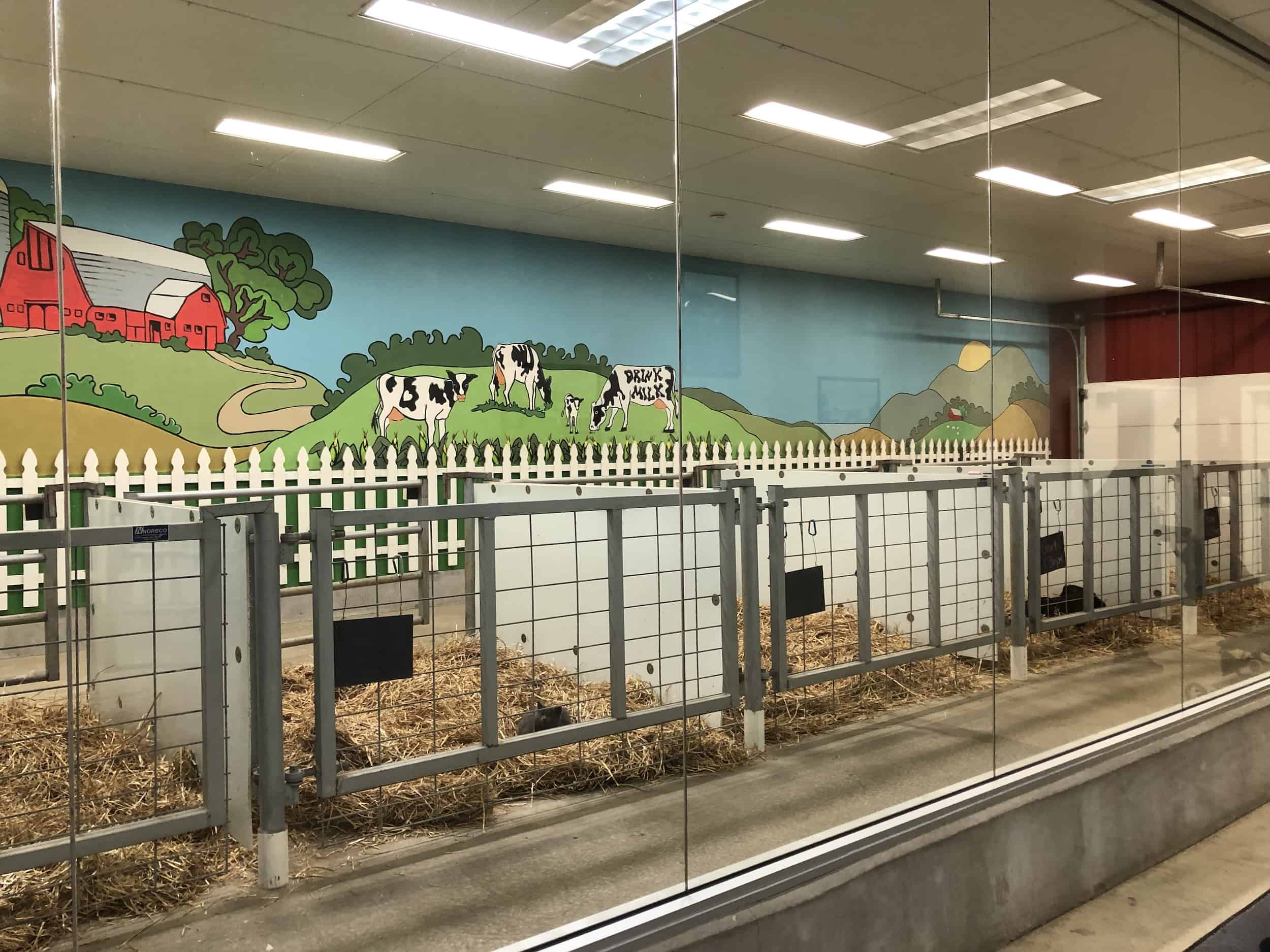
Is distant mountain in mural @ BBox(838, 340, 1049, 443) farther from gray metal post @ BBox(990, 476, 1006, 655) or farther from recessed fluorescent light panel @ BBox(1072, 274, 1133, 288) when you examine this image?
recessed fluorescent light panel @ BBox(1072, 274, 1133, 288)

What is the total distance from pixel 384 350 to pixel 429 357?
10 centimetres

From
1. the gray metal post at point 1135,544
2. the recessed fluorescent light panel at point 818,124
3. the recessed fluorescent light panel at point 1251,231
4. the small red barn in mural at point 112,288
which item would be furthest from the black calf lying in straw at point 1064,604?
the small red barn in mural at point 112,288

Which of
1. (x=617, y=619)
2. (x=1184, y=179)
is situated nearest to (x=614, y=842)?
(x=617, y=619)

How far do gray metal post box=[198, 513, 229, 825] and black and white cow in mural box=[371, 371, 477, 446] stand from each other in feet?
1.32

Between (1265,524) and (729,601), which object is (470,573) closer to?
(729,601)

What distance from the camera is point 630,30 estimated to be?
187cm

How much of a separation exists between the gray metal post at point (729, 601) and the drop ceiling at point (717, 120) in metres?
0.72

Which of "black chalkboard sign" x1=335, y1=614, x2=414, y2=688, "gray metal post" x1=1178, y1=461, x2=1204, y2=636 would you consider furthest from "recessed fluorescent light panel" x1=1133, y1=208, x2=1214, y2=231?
"black chalkboard sign" x1=335, y1=614, x2=414, y2=688

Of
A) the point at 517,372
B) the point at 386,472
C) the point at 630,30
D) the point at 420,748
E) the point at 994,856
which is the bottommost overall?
the point at 994,856

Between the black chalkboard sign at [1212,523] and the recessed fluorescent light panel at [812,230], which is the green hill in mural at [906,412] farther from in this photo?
the black chalkboard sign at [1212,523]

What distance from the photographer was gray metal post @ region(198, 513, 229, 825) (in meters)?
1.83

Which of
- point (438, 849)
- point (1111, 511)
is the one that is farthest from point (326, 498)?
point (1111, 511)

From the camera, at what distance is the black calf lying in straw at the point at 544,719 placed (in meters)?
2.43

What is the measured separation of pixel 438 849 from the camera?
6.73 ft
